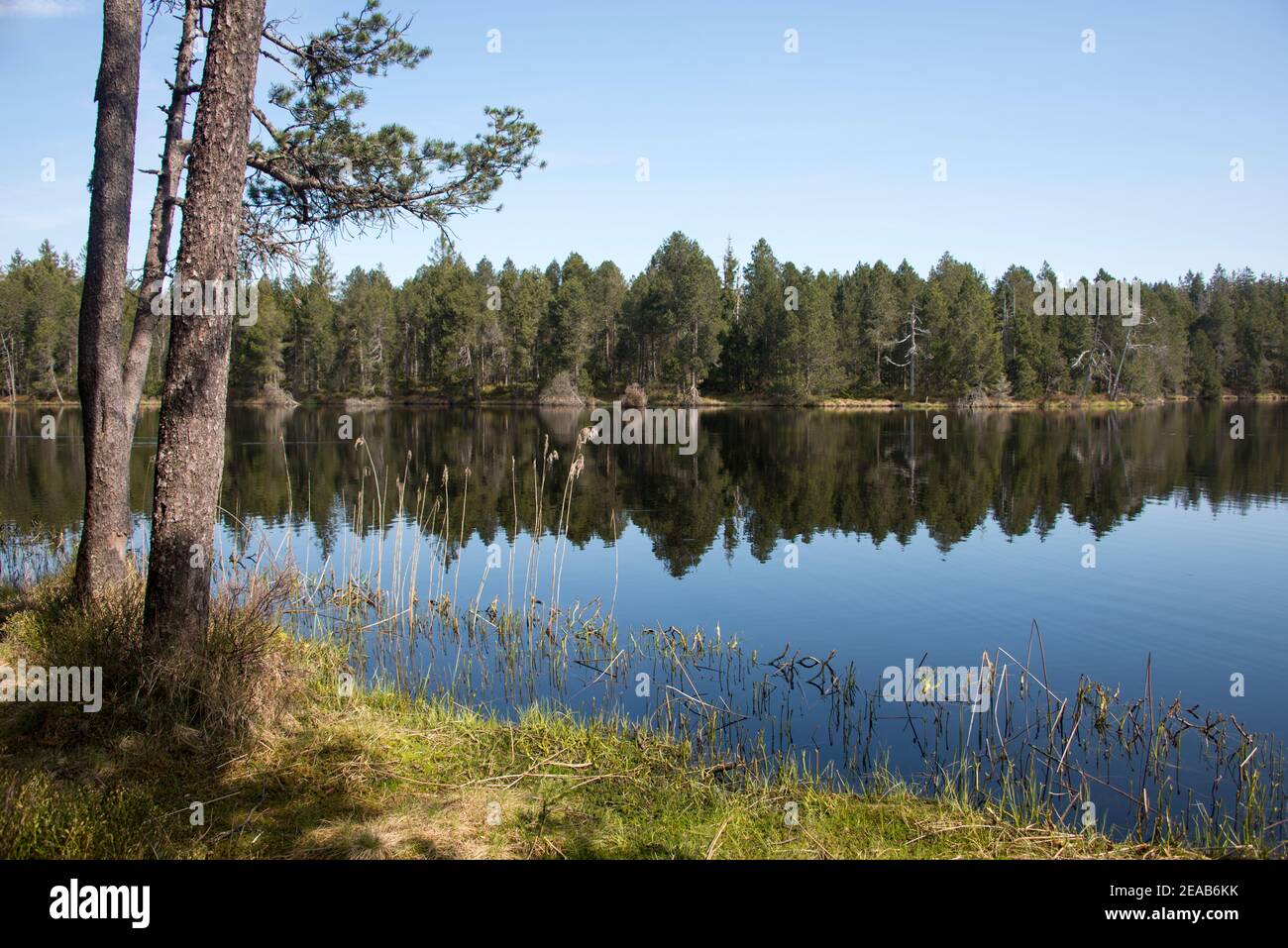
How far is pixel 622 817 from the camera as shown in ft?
18.1

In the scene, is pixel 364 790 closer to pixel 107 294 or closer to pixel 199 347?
pixel 199 347

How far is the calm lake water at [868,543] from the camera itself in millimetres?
10359

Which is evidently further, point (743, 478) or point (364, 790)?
point (743, 478)

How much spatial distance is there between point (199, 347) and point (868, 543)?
14.7m

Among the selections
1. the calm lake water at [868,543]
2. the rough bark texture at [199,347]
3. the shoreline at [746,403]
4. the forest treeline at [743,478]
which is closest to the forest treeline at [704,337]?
the shoreline at [746,403]

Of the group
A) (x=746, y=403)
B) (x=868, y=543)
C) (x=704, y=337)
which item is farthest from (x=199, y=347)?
(x=746, y=403)

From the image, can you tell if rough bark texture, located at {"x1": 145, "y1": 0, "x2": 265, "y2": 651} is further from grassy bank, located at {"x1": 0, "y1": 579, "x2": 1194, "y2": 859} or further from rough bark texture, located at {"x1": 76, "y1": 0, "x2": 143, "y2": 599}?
rough bark texture, located at {"x1": 76, "y1": 0, "x2": 143, "y2": 599}

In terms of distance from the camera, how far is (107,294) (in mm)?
7918

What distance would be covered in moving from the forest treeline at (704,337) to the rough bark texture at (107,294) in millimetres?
65436

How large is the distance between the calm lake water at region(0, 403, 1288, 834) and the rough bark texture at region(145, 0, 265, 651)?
3.97m

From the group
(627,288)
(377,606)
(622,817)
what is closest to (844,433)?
(377,606)

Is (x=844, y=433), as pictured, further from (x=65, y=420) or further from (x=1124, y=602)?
(x=65, y=420)

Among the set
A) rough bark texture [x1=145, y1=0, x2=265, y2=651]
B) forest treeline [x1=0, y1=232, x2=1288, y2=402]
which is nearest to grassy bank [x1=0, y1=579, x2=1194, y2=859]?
rough bark texture [x1=145, y1=0, x2=265, y2=651]

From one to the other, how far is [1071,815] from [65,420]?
65.7 meters
